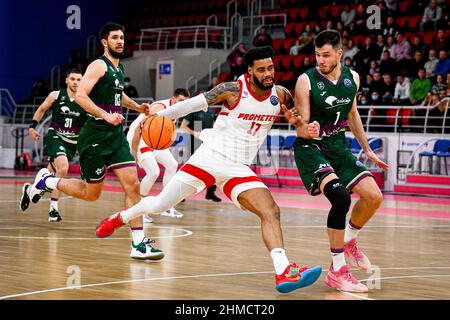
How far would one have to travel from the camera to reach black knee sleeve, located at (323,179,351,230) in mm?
7027

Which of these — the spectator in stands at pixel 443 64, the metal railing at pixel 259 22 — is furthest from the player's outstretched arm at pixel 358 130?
the metal railing at pixel 259 22

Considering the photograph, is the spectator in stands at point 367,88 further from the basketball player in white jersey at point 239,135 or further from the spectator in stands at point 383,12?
the basketball player in white jersey at point 239,135

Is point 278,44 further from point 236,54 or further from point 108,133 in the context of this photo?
point 108,133

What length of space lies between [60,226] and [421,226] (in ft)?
16.5

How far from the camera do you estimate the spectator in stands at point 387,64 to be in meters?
20.3

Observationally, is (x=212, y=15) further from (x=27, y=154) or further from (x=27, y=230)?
(x=27, y=230)

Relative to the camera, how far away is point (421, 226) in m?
12.5

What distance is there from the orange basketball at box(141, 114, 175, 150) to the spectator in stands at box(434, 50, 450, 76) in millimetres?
13221

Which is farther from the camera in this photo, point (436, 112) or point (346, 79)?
point (436, 112)

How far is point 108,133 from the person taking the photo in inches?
350

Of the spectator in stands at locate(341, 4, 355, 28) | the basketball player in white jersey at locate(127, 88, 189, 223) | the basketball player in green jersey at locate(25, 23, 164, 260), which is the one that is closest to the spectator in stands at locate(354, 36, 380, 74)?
the spectator in stands at locate(341, 4, 355, 28)

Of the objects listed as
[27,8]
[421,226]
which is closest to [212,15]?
[27,8]

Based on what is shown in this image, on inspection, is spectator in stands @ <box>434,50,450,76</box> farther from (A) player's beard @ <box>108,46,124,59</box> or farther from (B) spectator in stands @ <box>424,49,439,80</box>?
(A) player's beard @ <box>108,46,124,59</box>

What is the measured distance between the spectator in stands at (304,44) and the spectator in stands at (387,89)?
353 cm
